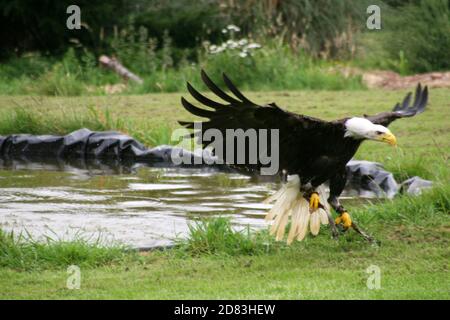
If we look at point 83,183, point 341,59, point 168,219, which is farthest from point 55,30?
point 168,219

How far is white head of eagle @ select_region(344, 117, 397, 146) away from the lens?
21.2 feet

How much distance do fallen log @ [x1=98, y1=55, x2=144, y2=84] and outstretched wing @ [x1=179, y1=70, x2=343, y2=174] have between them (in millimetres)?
11030

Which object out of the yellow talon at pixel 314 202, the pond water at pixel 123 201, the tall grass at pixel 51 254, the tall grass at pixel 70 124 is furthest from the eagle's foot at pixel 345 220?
the tall grass at pixel 70 124

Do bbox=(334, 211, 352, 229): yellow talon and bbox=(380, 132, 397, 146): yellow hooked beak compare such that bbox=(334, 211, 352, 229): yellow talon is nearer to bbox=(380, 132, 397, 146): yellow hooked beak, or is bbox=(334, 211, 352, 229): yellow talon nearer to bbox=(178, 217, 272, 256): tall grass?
bbox=(178, 217, 272, 256): tall grass

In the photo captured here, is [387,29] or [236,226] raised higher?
[387,29]

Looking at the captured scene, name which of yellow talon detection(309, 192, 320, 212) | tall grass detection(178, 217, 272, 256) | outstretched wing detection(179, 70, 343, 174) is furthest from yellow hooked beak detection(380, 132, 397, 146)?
tall grass detection(178, 217, 272, 256)

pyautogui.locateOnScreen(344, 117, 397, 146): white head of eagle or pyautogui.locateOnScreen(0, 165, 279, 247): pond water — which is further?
pyautogui.locateOnScreen(0, 165, 279, 247): pond water

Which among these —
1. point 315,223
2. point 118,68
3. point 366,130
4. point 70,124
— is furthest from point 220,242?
point 118,68

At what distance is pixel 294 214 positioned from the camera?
22.8ft

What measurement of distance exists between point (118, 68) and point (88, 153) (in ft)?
22.8

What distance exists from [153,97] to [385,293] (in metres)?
11.0

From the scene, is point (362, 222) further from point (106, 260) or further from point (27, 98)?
point (27, 98)

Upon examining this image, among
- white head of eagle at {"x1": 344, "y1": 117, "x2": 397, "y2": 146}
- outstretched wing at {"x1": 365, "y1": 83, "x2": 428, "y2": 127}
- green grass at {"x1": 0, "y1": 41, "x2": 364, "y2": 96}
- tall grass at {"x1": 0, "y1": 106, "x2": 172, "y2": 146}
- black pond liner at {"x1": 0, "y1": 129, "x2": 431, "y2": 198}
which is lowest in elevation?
black pond liner at {"x1": 0, "y1": 129, "x2": 431, "y2": 198}

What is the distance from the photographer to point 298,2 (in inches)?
789
